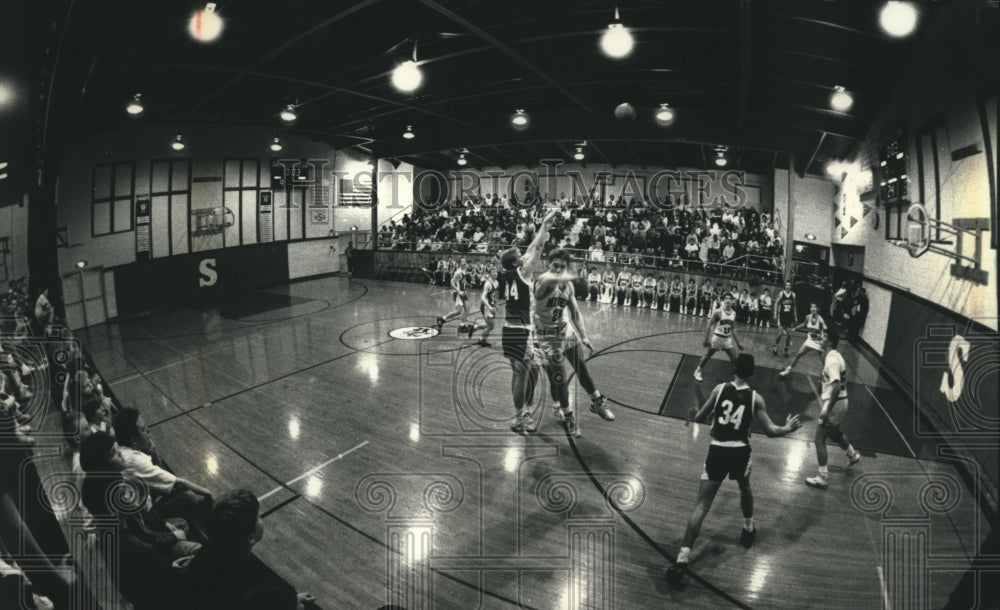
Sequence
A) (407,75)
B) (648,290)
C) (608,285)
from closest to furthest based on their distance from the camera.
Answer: (407,75), (648,290), (608,285)

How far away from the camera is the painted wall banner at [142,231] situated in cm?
807

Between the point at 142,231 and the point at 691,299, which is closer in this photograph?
the point at 142,231

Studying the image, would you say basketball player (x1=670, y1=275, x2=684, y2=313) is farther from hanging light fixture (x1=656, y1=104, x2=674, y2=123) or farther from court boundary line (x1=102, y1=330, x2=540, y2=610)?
court boundary line (x1=102, y1=330, x2=540, y2=610)

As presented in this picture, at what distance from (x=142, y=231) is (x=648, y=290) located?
1357cm

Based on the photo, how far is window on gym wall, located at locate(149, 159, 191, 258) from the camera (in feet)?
28.2

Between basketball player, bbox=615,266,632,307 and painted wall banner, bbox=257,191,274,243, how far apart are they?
13.3 metres

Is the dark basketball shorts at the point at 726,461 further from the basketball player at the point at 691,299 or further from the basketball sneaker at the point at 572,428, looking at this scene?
the basketball player at the point at 691,299

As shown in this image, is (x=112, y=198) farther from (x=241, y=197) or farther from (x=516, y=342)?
(x=241, y=197)

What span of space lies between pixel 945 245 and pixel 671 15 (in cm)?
526

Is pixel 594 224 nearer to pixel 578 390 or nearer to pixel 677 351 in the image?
pixel 677 351

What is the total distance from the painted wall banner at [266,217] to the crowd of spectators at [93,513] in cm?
1448

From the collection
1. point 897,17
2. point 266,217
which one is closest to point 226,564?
point 897,17

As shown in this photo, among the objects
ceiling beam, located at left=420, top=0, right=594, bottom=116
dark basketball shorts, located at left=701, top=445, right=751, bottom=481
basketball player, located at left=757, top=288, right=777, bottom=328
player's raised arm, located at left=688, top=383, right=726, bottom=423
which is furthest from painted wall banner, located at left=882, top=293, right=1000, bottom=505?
ceiling beam, located at left=420, top=0, right=594, bottom=116

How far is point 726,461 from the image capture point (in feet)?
11.5
